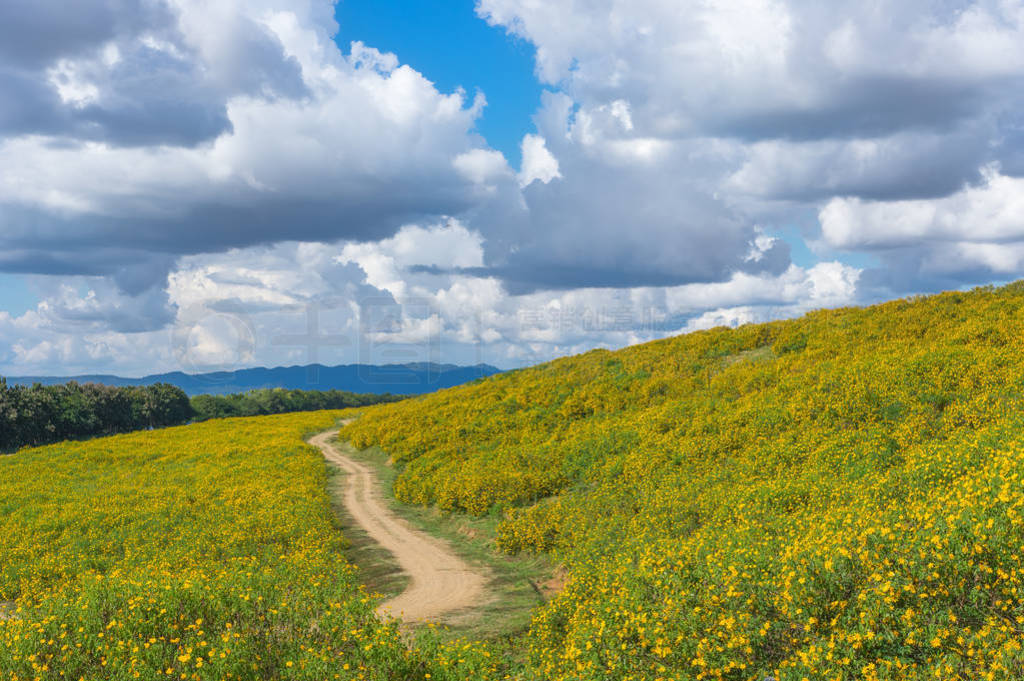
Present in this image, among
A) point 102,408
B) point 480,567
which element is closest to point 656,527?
point 480,567

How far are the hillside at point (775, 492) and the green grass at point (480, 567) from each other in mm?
697

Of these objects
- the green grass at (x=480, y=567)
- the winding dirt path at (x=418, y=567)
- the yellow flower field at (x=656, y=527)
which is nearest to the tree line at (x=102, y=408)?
the yellow flower field at (x=656, y=527)

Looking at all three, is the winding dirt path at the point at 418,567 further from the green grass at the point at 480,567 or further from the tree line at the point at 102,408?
the tree line at the point at 102,408

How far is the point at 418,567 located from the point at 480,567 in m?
2.02

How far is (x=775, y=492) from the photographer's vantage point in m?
15.1

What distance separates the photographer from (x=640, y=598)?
405 inches

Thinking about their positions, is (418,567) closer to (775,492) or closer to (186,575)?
(186,575)

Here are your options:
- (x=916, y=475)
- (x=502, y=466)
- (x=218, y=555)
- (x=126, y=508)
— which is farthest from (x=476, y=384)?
(x=916, y=475)

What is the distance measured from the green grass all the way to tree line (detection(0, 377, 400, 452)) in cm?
6675

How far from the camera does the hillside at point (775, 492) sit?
24.4 ft

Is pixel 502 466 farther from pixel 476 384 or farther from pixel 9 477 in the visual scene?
pixel 9 477

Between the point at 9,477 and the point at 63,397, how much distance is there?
50.7 m

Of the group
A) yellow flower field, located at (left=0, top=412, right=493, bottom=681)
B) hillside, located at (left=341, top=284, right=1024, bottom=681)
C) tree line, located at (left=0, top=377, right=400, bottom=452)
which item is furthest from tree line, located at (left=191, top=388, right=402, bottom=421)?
hillside, located at (left=341, top=284, right=1024, bottom=681)

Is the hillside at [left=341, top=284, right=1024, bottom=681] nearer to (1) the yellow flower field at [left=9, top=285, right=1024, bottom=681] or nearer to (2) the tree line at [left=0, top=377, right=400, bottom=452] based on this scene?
(1) the yellow flower field at [left=9, top=285, right=1024, bottom=681]
